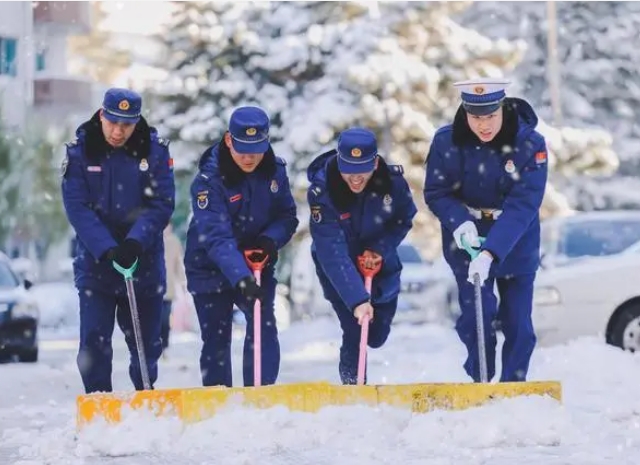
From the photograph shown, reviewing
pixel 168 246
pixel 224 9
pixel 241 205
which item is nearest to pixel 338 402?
pixel 241 205

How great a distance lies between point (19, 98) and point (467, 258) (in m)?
37.1

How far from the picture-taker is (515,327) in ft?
30.0

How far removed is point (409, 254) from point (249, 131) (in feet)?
59.4

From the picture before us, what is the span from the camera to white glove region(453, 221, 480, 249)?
8727mm

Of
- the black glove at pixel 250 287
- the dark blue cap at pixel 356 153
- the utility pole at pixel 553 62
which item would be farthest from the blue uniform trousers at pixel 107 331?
the utility pole at pixel 553 62

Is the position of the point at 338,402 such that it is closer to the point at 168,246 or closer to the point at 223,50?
the point at 168,246

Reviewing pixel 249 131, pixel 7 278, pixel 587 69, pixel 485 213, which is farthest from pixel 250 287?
pixel 587 69

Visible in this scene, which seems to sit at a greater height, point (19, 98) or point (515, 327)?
point (19, 98)

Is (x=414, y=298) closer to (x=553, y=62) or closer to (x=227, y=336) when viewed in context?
(x=553, y=62)

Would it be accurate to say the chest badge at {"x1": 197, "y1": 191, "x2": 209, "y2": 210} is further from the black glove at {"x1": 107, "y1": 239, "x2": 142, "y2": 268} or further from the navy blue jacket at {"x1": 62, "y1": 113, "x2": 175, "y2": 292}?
the black glove at {"x1": 107, "y1": 239, "x2": 142, "y2": 268}

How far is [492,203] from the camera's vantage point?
902 centimetres

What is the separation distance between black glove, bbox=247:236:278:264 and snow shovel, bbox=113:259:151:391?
1.93 ft

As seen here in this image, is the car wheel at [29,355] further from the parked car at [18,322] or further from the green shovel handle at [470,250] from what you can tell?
the green shovel handle at [470,250]

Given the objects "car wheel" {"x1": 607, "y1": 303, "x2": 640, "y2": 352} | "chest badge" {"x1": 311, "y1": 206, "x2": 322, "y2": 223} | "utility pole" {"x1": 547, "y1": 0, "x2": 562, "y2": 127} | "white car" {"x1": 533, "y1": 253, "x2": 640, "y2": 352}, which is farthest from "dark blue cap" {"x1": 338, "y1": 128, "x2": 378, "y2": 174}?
"utility pole" {"x1": 547, "y1": 0, "x2": 562, "y2": 127}
